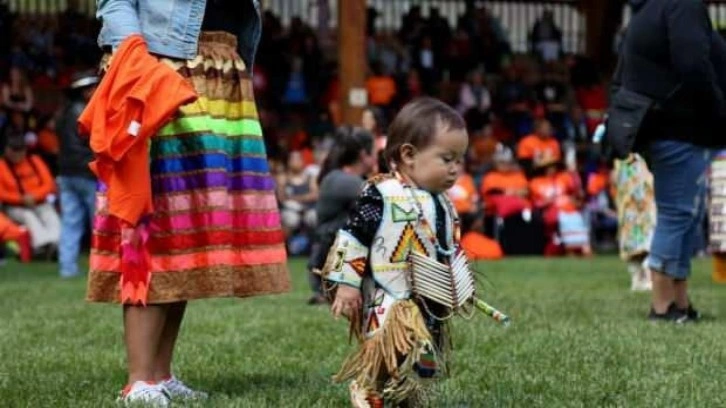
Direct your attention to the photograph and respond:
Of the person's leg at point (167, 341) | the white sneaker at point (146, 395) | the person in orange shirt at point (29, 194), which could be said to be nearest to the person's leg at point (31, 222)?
the person in orange shirt at point (29, 194)

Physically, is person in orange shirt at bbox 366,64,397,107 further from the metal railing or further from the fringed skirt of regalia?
the fringed skirt of regalia

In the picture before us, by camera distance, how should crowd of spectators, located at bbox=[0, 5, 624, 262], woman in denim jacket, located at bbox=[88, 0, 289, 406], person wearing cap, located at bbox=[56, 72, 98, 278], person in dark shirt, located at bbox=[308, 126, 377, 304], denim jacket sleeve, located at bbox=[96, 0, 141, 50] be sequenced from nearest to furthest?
denim jacket sleeve, located at bbox=[96, 0, 141, 50], woman in denim jacket, located at bbox=[88, 0, 289, 406], person in dark shirt, located at bbox=[308, 126, 377, 304], person wearing cap, located at bbox=[56, 72, 98, 278], crowd of spectators, located at bbox=[0, 5, 624, 262]

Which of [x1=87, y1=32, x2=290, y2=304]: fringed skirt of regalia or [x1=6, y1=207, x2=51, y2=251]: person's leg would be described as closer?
[x1=87, y1=32, x2=290, y2=304]: fringed skirt of regalia

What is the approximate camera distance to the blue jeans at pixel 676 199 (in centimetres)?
749

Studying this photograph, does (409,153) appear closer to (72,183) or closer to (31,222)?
(72,183)

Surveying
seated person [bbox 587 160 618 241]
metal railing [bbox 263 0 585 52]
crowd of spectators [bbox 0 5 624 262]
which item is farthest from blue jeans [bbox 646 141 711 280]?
metal railing [bbox 263 0 585 52]

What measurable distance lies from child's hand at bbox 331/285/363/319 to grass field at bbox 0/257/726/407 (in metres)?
0.63

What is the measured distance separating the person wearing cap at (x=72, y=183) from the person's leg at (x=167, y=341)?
838 centimetres

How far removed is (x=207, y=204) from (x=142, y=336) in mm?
471

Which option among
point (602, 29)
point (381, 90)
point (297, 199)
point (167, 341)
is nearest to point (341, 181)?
point (167, 341)

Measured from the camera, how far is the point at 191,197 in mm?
4738

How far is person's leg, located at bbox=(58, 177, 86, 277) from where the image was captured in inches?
524

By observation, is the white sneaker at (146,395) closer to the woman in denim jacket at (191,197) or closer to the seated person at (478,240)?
the woman in denim jacket at (191,197)

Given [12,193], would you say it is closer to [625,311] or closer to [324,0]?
[324,0]
